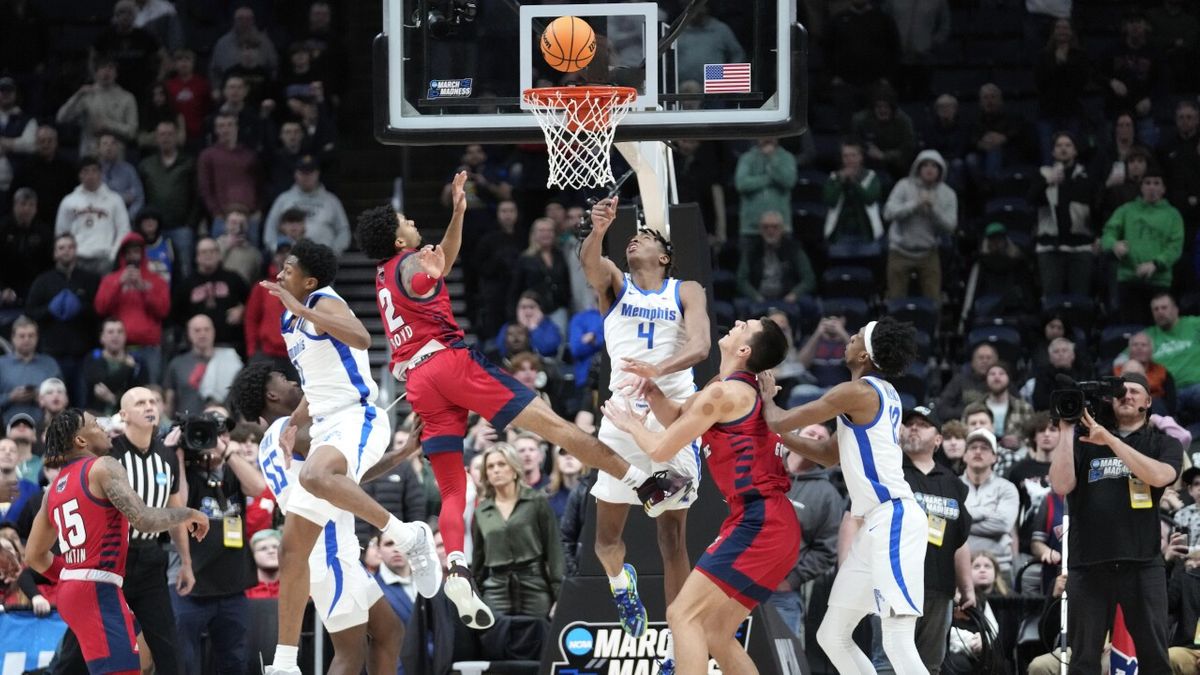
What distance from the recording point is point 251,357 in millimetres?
16922

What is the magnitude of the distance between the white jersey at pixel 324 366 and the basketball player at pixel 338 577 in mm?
453

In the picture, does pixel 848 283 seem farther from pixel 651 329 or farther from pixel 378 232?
pixel 378 232

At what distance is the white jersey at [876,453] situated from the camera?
1038 centimetres

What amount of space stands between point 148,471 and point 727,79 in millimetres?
4321

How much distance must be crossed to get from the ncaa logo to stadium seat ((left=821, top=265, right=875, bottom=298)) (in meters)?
6.79

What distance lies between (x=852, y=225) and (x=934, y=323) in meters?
1.26

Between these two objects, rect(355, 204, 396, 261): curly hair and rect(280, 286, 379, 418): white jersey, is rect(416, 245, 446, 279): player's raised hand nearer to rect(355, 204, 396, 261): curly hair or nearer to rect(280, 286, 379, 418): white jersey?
rect(355, 204, 396, 261): curly hair

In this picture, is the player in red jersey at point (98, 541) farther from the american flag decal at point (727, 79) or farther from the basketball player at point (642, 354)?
the american flag decal at point (727, 79)

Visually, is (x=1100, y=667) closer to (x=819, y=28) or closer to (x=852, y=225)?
(x=852, y=225)

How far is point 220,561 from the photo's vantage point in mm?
12461

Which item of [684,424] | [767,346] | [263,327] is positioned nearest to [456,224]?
[684,424]

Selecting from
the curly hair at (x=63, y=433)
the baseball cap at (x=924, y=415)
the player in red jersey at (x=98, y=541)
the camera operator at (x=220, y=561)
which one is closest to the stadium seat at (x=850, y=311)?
the baseball cap at (x=924, y=415)

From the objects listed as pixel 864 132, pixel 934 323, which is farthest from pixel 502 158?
pixel 934 323

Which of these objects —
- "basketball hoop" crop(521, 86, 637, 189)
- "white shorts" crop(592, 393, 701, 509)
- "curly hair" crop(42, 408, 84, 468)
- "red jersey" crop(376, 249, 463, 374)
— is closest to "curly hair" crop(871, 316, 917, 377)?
"white shorts" crop(592, 393, 701, 509)
